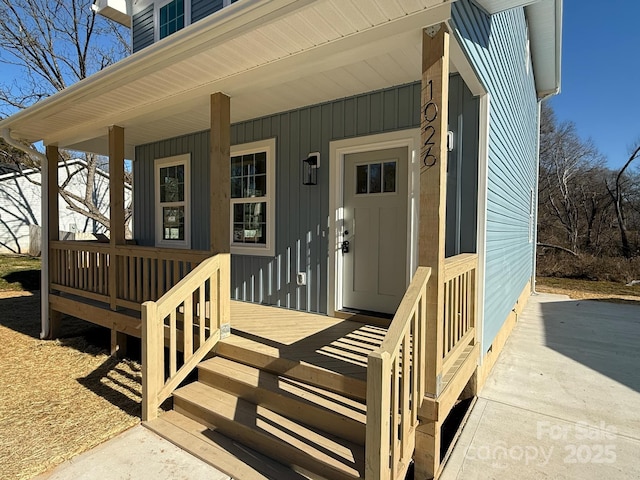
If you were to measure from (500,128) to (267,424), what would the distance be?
359cm

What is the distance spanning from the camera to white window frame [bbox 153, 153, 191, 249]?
571 cm

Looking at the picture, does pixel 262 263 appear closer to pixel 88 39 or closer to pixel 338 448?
pixel 338 448

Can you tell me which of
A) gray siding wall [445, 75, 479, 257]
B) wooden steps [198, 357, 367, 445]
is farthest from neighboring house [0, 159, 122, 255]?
gray siding wall [445, 75, 479, 257]

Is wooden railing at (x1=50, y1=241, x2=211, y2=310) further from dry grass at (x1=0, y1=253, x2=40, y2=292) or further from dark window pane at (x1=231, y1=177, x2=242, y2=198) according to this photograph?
dry grass at (x1=0, y1=253, x2=40, y2=292)

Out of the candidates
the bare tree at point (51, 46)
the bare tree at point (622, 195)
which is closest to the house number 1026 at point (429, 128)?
the bare tree at point (51, 46)

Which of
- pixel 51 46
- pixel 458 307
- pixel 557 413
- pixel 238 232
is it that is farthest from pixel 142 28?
pixel 51 46

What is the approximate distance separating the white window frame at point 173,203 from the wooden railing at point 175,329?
2.62 m

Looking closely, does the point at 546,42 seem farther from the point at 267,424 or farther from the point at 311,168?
the point at 267,424

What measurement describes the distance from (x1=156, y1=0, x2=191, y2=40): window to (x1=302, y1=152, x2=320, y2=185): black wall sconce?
144 inches

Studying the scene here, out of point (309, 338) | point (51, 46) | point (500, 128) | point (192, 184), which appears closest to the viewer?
point (309, 338)

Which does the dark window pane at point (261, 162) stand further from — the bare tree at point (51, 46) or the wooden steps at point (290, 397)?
the bare tree at point (51, 46)

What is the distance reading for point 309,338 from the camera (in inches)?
133

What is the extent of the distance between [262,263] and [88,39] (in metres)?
Answer: 13.1

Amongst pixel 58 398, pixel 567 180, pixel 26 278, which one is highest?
pixel 567 180
